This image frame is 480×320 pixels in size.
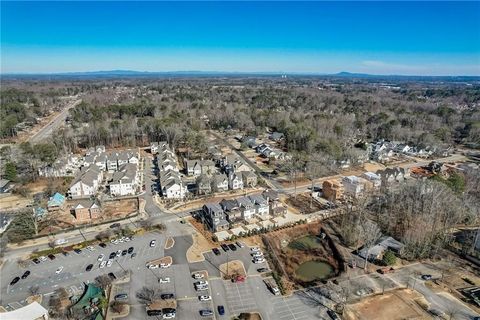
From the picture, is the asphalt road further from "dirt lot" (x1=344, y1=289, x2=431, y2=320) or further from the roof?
"dirt lot" (x1=344, y1=289, x2=431, y2=320)

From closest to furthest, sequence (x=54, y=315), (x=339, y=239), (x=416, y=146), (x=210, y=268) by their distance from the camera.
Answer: (x=54, y=315), (x=210, y=268), (x=339, y=239), (x=416, y=146)

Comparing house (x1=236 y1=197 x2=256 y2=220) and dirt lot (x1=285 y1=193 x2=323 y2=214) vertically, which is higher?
house (x1=236 y1=197 x2=256 y2=220)

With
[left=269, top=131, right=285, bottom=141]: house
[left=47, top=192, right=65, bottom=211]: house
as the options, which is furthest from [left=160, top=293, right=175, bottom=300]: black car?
[left=269, top=131, right=285, bottom=141]: house

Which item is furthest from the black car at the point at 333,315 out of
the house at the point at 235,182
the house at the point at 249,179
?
the house at the point at 249,179

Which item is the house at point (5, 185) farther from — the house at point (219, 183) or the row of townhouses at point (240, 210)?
the row of townhouses at point (240, 210)

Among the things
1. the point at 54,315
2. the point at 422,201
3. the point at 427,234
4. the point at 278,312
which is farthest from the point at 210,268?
the point at 422,201

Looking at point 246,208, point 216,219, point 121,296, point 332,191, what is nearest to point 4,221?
point 121,296

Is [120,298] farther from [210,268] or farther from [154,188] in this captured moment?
[154,188]
